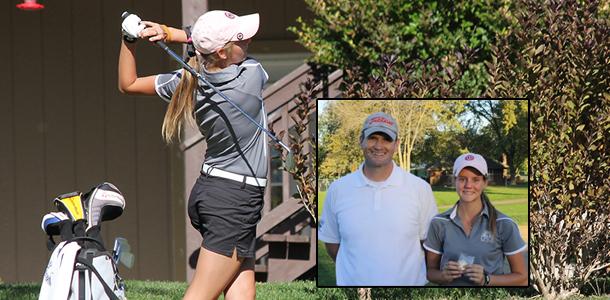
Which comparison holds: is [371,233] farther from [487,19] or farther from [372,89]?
[487,19]

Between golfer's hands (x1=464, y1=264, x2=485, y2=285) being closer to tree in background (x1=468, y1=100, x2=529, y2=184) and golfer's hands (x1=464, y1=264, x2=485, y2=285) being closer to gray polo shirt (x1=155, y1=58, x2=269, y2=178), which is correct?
tree in background (x1=468, y1=100, x2=529, y2=184)

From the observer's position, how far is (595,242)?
23.0 ft

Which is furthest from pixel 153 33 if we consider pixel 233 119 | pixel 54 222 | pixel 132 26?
pixel 54 222

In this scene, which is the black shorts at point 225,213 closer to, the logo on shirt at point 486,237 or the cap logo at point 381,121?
the cap logo at point 381,121

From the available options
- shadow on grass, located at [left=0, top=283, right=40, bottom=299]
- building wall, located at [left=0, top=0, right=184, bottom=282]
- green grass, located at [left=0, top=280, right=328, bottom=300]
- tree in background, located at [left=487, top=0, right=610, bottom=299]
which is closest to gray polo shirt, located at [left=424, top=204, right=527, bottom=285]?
tree in background, located at [left=487, top=0, right=610, bottom=299]

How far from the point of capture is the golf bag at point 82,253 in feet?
14.8

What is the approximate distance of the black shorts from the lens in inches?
183

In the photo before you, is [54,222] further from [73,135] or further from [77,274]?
[73,135]

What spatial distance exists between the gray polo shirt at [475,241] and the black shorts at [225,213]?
1531 mm

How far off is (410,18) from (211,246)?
12.8ft

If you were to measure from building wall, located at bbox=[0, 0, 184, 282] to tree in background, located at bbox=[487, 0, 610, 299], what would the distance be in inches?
178

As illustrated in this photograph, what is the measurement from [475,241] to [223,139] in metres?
1.86

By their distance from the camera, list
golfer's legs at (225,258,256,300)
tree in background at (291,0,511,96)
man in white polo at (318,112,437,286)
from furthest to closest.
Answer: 1. tree in background at (291,0,511,96)
2. man in white polo at (318,112,437,286)
3. golfer's legs at (225,258,256,300)

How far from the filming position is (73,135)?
35.3ft
